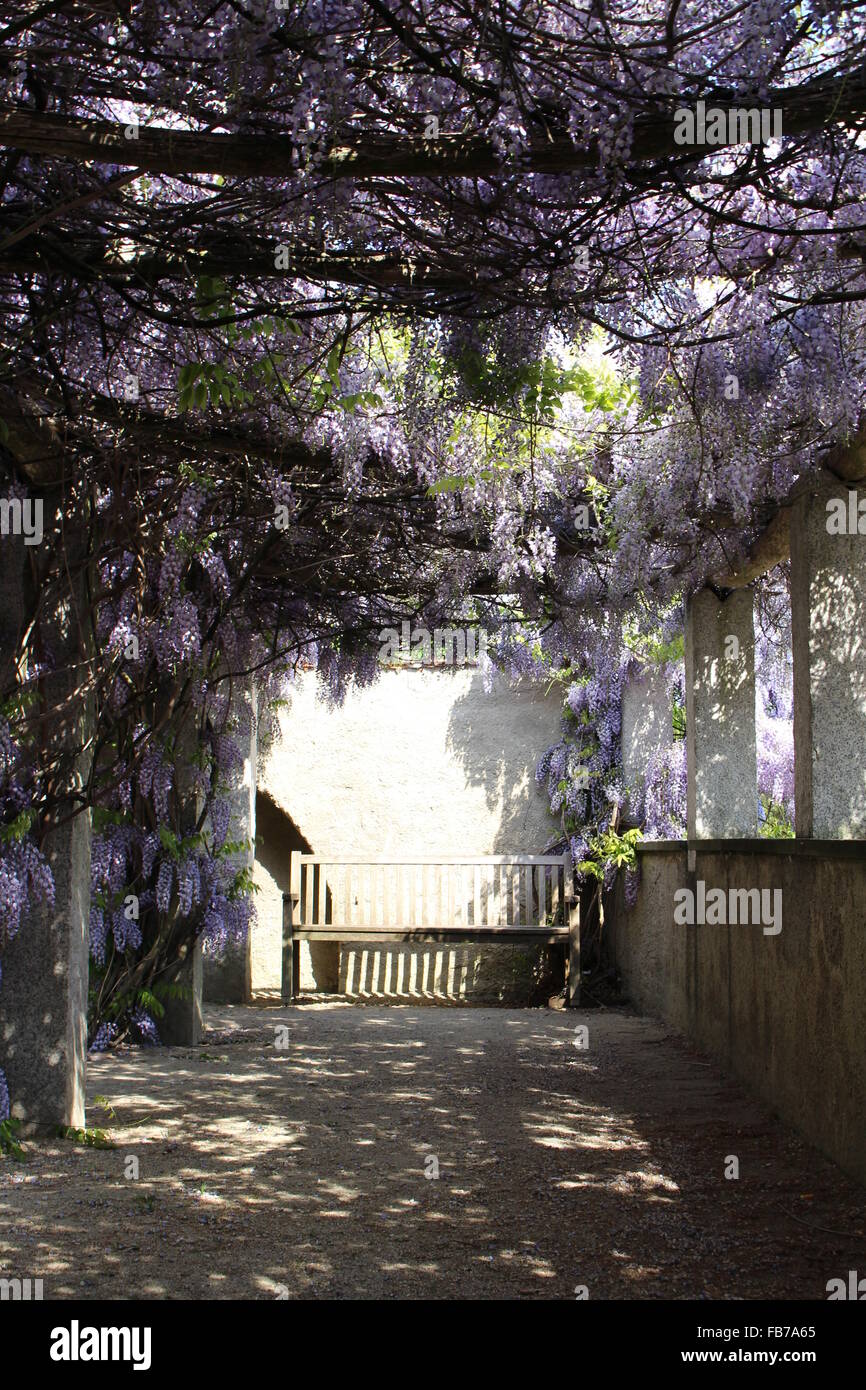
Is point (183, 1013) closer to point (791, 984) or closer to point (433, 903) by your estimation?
point (433, 903)

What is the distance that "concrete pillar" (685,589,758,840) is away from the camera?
21.7ft

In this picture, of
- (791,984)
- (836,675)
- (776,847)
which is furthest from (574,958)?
(836,675)

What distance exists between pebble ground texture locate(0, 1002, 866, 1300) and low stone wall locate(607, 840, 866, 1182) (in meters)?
0.14

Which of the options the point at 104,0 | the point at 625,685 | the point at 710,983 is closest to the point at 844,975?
the point at 710,983

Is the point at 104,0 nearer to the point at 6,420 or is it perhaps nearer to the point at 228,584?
the point at 6,420

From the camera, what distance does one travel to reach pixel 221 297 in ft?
9.99

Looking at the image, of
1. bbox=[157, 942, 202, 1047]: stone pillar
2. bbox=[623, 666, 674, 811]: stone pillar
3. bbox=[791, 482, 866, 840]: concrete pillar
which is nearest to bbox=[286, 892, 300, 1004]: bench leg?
bbox=[157, 942, 202, 1047]: stone pillar

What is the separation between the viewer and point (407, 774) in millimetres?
9492

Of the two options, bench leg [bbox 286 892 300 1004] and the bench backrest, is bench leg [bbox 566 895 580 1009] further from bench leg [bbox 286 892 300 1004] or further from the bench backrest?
bench leg [bbox 286 892 300 1004]

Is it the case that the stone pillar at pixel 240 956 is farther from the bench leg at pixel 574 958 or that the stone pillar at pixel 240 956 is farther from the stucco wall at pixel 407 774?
the bench leg at pixel 574 958

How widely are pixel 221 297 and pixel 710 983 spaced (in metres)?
4.22

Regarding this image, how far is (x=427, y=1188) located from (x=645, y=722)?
5324 millimetres

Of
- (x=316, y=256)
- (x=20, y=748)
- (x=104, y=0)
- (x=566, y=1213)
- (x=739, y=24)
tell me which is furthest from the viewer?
(x=20, y=748)

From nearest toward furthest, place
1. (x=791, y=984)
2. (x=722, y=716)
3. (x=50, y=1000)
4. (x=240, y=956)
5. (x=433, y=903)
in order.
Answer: (x=50, y=1000) → (x=791, y=984) → (x=722, y=716) → (x=240, y=956) → (x=433, y=903)
